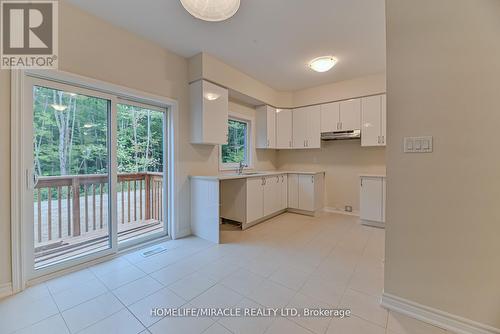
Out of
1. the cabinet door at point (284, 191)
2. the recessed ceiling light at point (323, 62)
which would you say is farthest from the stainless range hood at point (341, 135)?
the recessed ceiling light at point (323, 62)

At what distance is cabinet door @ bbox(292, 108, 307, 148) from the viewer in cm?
457

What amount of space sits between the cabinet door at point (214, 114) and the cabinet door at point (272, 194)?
1.20 m

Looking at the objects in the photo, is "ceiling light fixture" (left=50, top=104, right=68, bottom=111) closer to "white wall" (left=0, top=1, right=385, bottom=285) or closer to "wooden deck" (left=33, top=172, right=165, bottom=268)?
"white wall" (left=0, top=1, right=385, bottom=285)

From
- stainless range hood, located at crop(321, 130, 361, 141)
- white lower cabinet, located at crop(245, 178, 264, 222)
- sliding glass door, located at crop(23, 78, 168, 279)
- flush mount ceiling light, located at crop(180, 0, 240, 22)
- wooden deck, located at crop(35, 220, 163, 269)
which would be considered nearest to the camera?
flush mount ceiling light, located at crop(180, 0, 240, 22)

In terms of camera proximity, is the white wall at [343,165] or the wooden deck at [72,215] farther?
the white wall at [343,165]

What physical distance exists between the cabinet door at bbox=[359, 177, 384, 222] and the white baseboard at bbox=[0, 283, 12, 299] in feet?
14.7

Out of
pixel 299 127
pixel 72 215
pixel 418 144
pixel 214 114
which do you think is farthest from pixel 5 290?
pixel 299 127

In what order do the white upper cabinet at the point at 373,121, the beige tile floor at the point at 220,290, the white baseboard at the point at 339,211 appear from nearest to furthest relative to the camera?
the beige tile floor at the point at 220,290 < the white upper cabinet at the point at 373,121 < the white baseboard at the point at 339,211

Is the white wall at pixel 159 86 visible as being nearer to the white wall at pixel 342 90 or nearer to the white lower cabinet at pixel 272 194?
the white wall at pixel 342 90

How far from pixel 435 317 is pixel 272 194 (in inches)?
108

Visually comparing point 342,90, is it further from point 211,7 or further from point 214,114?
point 211,7

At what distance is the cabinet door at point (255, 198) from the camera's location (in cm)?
346

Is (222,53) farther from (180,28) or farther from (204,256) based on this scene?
(204,256)

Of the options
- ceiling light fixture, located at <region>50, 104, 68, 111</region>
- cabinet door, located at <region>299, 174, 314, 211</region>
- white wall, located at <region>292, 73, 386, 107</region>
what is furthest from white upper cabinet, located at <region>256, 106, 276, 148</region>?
ceiling light fixture, located at <region>50, 104, 68, 111</region>
